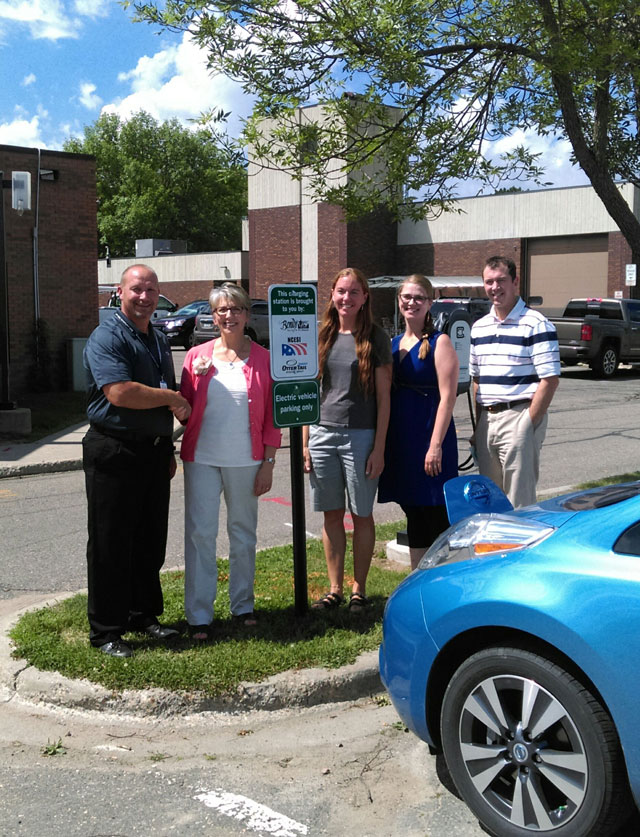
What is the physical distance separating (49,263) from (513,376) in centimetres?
1449

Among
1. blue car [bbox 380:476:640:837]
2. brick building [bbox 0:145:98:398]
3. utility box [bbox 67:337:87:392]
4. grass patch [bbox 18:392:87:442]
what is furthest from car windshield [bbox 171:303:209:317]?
blue car [bbox 380:476:640:837]

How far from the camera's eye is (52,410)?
15109 mm

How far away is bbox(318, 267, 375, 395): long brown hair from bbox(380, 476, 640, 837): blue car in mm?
1618

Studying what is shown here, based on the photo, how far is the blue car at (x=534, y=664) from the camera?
272 cm

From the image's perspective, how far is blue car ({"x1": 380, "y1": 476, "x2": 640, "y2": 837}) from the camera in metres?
2.72

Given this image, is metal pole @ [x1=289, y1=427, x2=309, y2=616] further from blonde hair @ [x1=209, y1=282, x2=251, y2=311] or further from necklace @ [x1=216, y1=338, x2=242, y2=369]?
blonde hair @ [x1=209, y1=282, x2=251, y2=311]

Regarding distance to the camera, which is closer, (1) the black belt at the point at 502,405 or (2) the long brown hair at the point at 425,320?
(2) the long brown hair at the point at 425,320

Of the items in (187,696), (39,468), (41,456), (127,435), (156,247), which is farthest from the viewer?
(156,247)

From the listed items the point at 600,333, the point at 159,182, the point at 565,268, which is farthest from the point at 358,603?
the point at 159,182

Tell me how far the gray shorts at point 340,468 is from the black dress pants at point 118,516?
2.80 feet

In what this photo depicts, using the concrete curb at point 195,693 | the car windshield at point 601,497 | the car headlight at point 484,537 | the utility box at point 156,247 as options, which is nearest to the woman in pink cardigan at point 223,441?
the concrete curb at point 195,693

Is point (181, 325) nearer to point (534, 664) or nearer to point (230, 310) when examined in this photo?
point (230, 310)

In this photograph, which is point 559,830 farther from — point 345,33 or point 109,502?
point 345,33

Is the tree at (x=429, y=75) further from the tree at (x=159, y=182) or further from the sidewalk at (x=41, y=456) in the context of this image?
the tree at (x=159, y=182)
